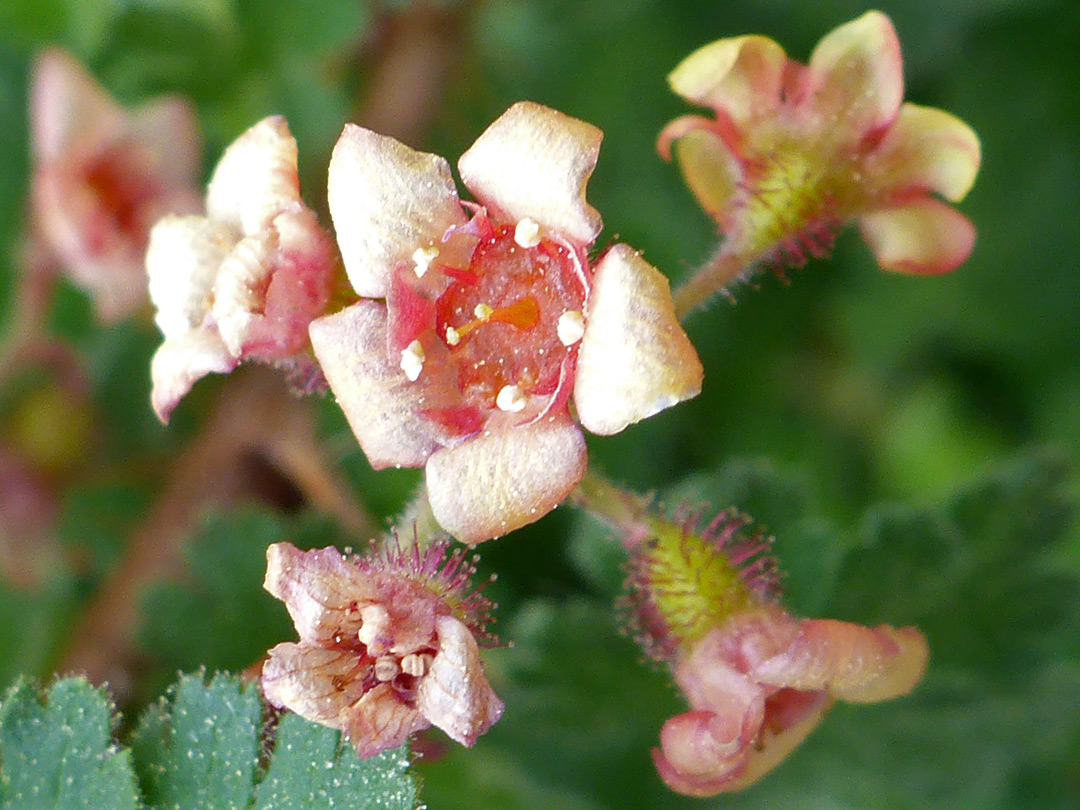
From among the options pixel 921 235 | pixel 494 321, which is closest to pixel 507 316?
pixel 494 321

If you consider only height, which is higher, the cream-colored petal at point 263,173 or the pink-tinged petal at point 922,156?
the cream-colored petal at point 263,173

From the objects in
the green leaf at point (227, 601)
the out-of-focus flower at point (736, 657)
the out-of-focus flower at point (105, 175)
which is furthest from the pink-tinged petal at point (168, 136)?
the out-of-focus flower at point (736, 657)

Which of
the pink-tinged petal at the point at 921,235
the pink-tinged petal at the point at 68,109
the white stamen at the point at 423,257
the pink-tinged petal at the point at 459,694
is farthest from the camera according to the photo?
the pink-tinged petal at the point at 68,109

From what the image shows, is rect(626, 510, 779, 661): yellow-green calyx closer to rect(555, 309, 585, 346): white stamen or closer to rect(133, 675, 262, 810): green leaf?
rect(555, 309, 585, 346): white stamen

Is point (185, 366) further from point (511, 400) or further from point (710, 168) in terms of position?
point (710, 168)

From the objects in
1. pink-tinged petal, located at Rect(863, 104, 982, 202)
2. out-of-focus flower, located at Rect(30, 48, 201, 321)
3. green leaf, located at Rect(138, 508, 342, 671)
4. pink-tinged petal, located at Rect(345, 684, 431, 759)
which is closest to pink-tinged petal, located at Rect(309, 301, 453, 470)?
pink-tinged petal, located at Rect(345, 684, 431, 759)

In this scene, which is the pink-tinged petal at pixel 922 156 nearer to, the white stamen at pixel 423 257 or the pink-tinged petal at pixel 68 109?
the white stamen at pixel 423 257
